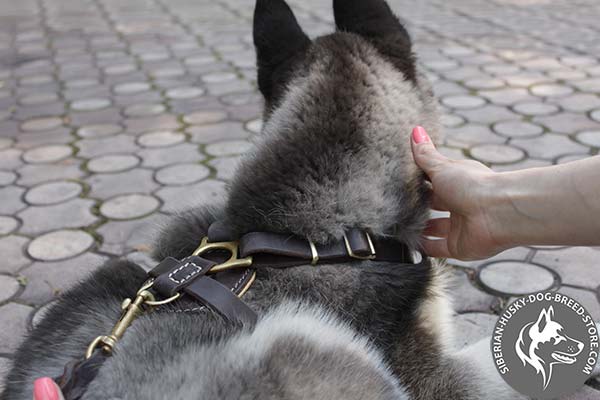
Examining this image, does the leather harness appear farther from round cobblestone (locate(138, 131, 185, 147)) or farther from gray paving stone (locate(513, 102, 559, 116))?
gray paving stone (locate(513, 102, 559, 116))

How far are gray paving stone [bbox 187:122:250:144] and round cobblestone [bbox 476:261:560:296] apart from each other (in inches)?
89.0

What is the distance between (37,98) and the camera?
18.8 feet

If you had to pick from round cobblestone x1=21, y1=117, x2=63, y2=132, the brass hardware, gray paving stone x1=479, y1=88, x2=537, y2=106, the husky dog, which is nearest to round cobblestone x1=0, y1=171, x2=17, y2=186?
round cobblestone x1=21, y1=117, x2=63, y2=132

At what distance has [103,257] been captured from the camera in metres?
3.11

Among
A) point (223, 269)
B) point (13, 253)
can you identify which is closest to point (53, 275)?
point (13, 253)

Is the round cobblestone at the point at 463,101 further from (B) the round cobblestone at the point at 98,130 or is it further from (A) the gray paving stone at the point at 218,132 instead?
(B) the round cobblestone at the point at 98,130

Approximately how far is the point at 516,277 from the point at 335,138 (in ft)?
4.57

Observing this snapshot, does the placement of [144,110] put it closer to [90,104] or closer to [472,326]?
[90,104]

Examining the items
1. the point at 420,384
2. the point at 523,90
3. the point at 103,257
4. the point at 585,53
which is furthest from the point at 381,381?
the point at 585,53

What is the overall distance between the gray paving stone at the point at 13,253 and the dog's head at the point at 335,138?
66.8 inches

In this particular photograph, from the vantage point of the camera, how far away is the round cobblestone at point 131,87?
5797 millimetres

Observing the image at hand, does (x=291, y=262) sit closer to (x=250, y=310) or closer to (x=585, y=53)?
(x=250, y=310)

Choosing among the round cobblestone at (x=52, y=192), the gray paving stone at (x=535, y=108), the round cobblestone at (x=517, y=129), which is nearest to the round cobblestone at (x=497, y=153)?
the round cobblestone at (x=517, y=129)

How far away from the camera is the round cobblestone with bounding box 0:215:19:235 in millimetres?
3426
